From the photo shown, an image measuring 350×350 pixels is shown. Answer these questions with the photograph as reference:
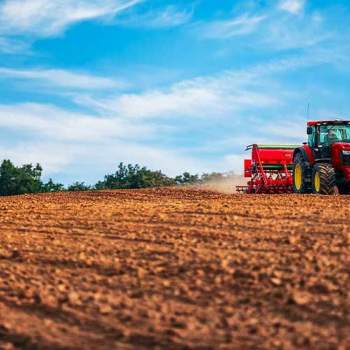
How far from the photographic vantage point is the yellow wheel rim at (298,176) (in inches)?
916

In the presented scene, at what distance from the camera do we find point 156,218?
12422 mm

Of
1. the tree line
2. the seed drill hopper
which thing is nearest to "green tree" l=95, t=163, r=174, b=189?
the tree line

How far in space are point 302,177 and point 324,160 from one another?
119 centimetres

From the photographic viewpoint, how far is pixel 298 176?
23.5 m

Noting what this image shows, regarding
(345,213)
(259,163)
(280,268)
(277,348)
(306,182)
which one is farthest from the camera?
(259,163)

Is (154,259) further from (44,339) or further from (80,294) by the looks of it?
(44,339)

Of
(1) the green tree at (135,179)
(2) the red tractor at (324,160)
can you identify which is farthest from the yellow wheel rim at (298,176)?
(1) the green tree at (135,179)

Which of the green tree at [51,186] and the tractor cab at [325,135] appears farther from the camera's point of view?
the green tree at [51,186]

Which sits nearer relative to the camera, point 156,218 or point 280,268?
point 280,268

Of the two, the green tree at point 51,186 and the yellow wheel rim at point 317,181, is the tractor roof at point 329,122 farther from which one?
Answer: the green tree at point 51,186

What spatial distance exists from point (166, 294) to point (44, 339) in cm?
156

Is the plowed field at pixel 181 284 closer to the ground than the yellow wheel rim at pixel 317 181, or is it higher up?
closer to the ground

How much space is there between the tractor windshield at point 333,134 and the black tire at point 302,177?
108 cm

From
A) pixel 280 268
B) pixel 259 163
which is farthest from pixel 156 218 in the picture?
pixel 259 163
